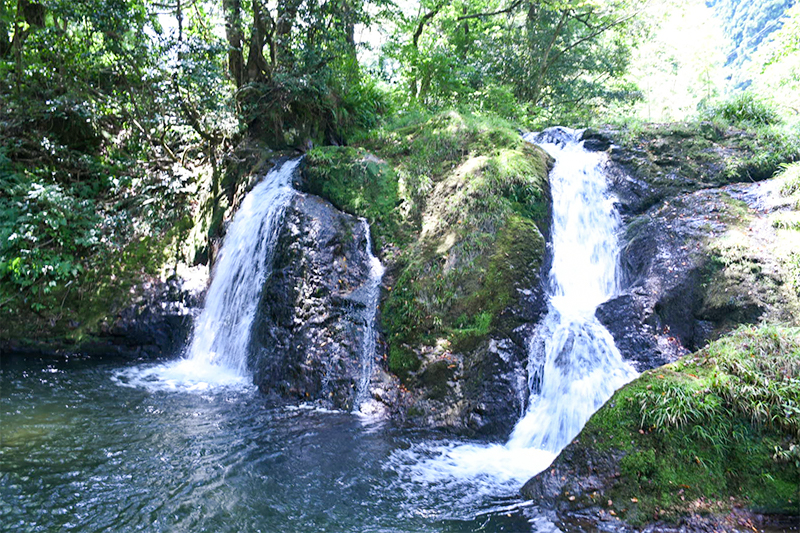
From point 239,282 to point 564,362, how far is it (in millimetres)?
5635

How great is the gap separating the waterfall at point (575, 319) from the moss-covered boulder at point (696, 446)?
1113mm

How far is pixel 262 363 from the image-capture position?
22.7 ft

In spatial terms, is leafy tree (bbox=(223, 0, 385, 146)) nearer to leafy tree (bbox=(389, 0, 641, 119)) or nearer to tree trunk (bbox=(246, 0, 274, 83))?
tree trunk (bbox=(246, 0, 274, 83))

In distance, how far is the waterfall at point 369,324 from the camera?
625 centimetres

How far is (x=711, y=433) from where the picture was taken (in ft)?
12.3

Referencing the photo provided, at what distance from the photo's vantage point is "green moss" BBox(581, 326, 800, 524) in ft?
11.4

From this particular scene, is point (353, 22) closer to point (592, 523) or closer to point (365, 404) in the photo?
point (365, 404)

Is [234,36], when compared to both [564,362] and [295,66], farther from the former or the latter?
[564,362]

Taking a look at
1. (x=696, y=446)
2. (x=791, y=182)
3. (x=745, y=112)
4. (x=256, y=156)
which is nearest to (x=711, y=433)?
(x=696, y=446)

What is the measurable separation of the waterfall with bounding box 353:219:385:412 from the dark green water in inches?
18.9

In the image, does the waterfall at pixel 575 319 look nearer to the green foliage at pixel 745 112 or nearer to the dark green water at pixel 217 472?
the dark green water at pixel 217 472

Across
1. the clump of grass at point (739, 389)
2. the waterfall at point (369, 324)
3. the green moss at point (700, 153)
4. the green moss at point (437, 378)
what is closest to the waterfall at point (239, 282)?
the waterfall at point (369, 324)

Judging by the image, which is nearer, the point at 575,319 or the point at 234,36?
the point at 575,319

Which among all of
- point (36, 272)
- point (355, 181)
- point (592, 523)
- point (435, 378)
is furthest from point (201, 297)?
point (592, 523)
